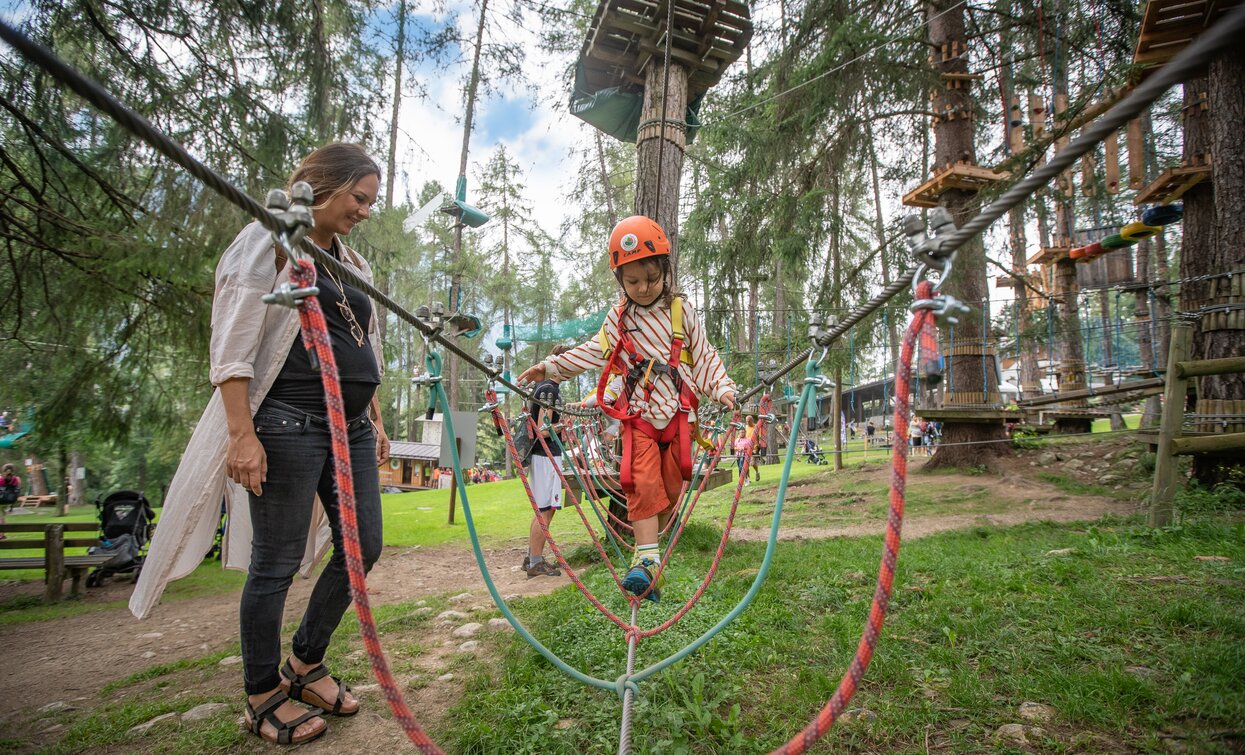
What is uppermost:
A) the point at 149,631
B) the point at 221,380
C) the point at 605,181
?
the point at 605,181

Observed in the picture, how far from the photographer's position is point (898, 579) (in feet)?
8.98

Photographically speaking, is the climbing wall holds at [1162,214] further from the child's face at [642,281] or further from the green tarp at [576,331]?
the green tarp at [576,331]

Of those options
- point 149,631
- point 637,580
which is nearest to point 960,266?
point 637,580

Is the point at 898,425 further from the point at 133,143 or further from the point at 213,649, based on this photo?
the point at 133,143

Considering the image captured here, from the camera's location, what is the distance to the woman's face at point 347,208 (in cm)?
152

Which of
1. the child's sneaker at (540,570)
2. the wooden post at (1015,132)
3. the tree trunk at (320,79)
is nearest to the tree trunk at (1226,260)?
the wooden post at (1015,132)

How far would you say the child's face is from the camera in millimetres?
2232

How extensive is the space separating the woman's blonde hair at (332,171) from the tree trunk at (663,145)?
2530mm

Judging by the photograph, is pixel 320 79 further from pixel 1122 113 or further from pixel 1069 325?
pixel 1069 325

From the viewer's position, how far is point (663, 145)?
4.00 m

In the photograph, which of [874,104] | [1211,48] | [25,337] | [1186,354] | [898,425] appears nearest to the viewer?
[1211,48]

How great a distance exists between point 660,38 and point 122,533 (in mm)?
5678

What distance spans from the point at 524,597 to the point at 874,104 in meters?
5.91

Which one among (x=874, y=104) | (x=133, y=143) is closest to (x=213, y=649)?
(x=133, y=143)
